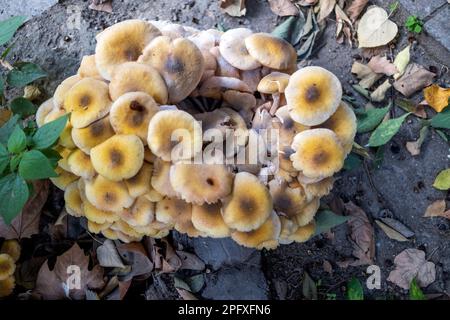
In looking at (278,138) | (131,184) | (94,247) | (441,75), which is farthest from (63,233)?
(441,75)

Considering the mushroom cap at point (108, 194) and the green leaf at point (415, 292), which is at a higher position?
the mushroom cap at point (108, 194)

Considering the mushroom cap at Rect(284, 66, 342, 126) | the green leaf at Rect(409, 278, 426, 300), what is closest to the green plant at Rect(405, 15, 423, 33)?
the mushroom cap at Rect(284, 66, 342, 126)

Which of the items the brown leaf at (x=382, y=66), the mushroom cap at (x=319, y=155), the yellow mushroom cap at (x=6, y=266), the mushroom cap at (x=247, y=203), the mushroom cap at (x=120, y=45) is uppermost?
the mushroom cap at (x=120, y=45)

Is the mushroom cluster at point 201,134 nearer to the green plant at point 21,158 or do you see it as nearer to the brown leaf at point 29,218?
the green plant at point 21,158

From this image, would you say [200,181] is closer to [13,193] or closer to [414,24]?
[13,193]

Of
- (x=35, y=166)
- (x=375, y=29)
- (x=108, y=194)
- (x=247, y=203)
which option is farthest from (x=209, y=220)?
(x=375, y=29)

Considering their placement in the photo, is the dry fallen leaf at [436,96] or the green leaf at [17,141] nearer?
the green leaf at [17,141]

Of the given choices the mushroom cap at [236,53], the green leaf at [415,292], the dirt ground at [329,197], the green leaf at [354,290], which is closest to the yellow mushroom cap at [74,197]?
the dirt ground at [329,197]
